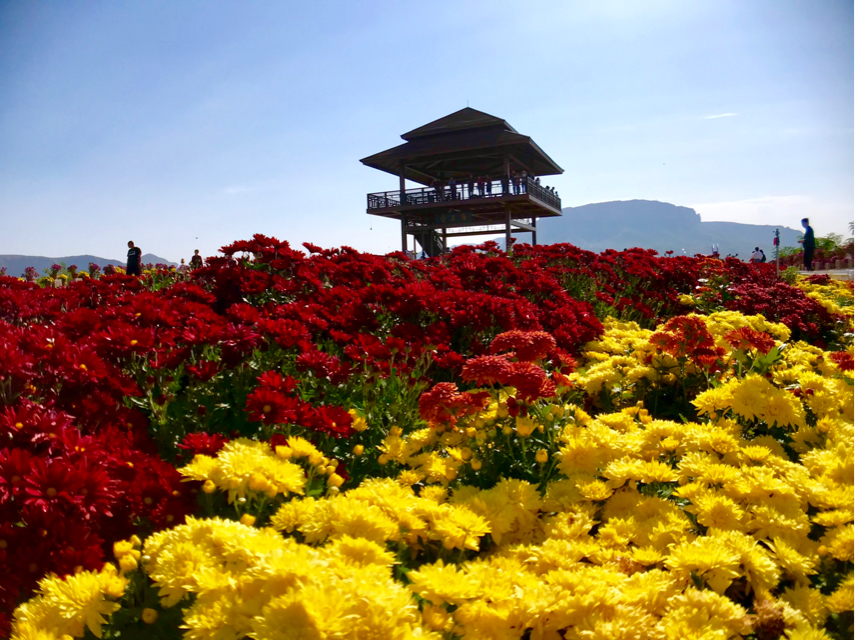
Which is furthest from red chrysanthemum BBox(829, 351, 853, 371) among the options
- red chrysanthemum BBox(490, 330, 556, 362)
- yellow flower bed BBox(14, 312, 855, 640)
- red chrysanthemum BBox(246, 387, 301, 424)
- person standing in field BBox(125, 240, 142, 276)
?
person standing in field BBox(125, 240, 142, 276)

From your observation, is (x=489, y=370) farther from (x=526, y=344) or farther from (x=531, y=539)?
(x=531, y=539)

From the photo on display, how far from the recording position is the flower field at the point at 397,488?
3.91 ft

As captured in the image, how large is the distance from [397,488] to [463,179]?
72.5 feet

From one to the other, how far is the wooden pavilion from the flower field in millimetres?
14648

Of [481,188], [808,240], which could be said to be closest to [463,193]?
[481,188]

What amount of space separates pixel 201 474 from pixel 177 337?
1087 millimetres

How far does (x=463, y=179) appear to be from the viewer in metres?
22.8

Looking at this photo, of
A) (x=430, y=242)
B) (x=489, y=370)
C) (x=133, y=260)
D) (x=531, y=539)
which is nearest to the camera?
(x=531, y=539)

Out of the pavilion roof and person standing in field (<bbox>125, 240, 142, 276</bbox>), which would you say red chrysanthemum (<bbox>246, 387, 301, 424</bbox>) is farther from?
the pavilion roof

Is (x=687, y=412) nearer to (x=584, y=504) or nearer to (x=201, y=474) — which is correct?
(x=584, y=504)

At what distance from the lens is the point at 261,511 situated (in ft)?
5.16

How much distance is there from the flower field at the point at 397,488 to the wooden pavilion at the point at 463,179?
14.6 meters

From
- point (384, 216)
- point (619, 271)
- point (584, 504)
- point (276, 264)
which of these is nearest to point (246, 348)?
point (584, 504)

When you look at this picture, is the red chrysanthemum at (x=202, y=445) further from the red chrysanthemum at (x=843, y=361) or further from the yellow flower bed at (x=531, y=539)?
the red chrysanthemum at (x=843, y=361)
